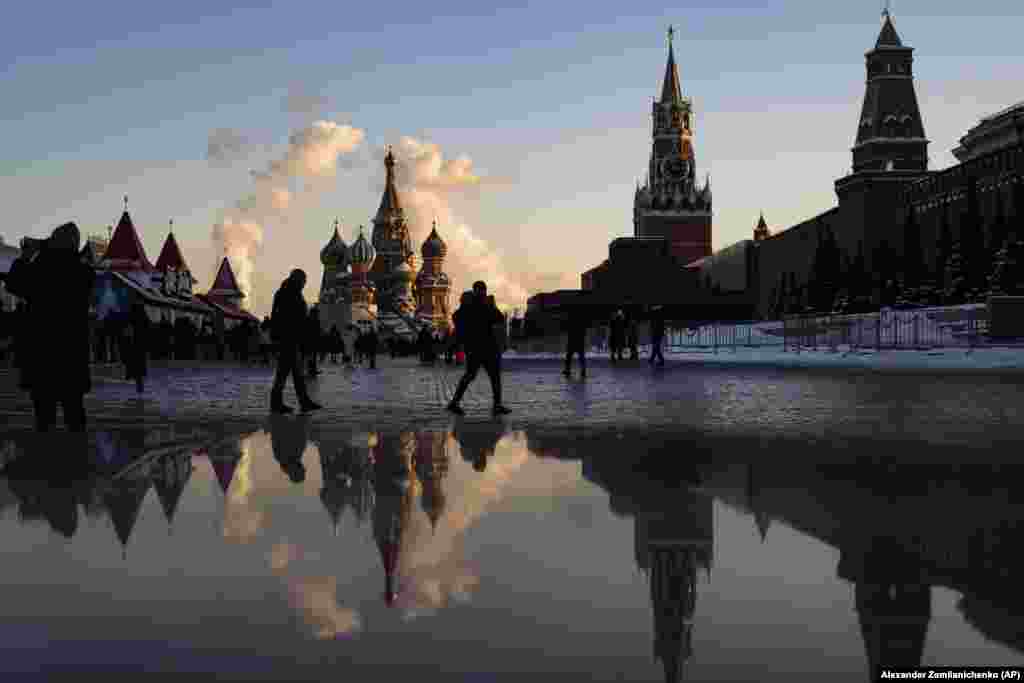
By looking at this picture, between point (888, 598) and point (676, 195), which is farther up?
point (676, 195)

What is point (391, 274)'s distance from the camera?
500 feet

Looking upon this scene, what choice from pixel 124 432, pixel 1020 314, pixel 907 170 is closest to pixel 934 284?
pixel 1020 314

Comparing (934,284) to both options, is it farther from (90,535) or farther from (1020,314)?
(90,535)

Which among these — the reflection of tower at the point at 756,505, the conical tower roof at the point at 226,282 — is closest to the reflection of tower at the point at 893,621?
the reflection of tower at the point at 756,505

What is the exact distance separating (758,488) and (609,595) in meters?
2.38

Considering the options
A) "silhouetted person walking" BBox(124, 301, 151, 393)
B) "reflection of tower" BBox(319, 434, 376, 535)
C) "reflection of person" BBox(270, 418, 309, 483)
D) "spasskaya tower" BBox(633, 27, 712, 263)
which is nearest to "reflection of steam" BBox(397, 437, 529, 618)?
"reflection of tower" BBox(319, 434, 376, 535)

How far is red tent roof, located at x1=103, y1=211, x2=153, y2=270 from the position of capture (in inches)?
2270

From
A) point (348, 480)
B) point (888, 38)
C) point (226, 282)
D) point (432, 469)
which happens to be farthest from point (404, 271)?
point (348, 480)

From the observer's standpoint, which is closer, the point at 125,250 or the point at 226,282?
the point at 125,250

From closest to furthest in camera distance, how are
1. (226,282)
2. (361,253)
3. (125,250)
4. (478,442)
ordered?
(478,442) → (125,250) → (226,282) → (361,253)

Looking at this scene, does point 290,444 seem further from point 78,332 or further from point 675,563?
point 675,563

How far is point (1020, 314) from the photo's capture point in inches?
1179

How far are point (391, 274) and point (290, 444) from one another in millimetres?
146261

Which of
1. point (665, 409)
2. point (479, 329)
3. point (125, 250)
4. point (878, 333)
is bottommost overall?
point (665, 409)
